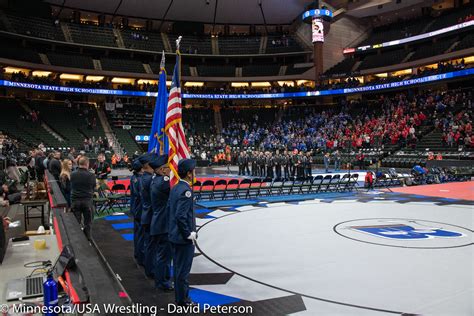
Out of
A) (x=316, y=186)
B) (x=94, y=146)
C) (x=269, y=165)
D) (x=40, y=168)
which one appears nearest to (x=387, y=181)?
(x=316, y=186)

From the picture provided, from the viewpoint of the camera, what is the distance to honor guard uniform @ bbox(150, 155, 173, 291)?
5.76 meters

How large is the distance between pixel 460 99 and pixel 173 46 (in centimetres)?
3323

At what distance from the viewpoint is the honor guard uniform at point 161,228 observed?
5758 millimetres

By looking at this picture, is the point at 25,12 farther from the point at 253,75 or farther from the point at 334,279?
the point at 334,279

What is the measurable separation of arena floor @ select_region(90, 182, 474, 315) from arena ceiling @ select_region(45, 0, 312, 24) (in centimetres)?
3787

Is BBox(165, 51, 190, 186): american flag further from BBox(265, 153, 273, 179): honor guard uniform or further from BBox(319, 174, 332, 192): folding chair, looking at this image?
BBox(265, 153, 273, 179): honor guard uniform

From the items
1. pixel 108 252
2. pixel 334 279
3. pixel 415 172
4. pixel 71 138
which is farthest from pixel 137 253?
pixel 71 138

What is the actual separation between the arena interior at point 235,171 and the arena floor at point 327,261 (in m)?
0.04

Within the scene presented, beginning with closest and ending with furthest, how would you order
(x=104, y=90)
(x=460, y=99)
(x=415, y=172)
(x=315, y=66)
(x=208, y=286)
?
(x=208, y=286)
(x=415, y=172)
(x=460, y=99)
(x=104, y=90)
(x=315, y=66)

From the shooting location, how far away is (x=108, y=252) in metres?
7.84

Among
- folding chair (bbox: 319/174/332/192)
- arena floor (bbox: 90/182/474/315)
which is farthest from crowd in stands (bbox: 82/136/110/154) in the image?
arena floor (bbox: 90/182/474/315)

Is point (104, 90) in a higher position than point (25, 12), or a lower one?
lower

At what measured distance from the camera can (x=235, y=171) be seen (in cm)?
2997

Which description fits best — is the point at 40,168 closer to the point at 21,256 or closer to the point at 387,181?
the point at 21,256
